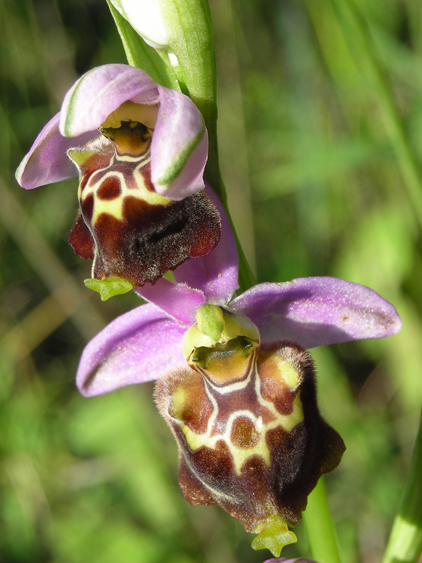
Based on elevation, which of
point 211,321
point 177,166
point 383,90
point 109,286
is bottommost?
point 383,90

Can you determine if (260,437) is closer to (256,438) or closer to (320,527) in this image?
(256,438)

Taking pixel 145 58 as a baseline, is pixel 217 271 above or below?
below

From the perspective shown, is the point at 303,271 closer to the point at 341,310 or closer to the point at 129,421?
the point at 129,421

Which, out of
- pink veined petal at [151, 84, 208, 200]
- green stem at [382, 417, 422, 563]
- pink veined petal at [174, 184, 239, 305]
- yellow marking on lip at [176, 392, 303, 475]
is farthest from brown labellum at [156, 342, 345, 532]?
pink veined petal at [151, 84, 208, 200]

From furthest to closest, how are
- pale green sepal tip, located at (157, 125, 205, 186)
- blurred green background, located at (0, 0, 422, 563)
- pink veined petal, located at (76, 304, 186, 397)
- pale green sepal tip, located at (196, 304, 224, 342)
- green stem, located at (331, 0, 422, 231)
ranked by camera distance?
blurred green background, located at (0, 0, 422, 563), green stem, located at (331, 0, 422, 231), pink veined petal, located at (76, 304, 186, 397), pale green sepal tip, located at (196, 304, 224, 342), pale green sepal tip, located at (157, 125, 205, 186)

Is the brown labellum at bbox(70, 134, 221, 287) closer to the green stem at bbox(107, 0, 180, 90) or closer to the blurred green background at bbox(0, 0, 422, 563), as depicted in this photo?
the green stem at bbox(107, 0, 180, 90)

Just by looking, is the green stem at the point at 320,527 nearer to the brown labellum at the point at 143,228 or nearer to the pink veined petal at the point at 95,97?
the brown labellum at the point at 143,228

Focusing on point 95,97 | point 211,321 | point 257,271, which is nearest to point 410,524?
point 211,321
